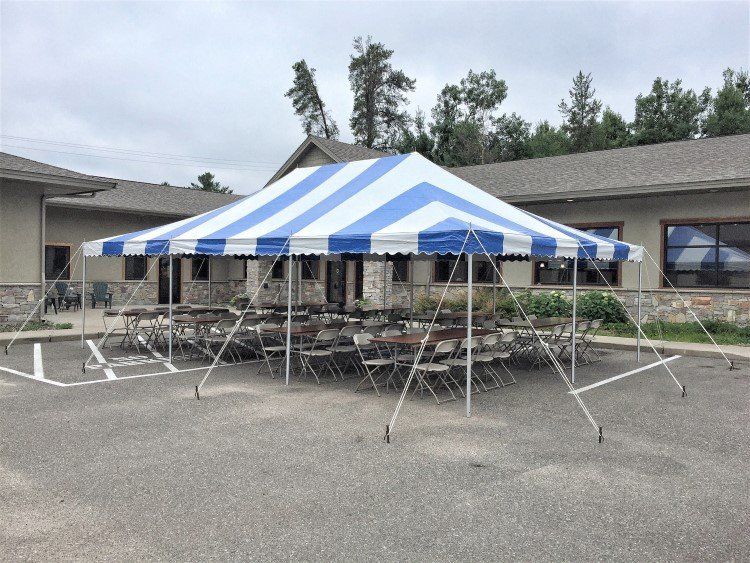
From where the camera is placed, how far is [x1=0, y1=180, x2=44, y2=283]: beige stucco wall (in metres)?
14.1

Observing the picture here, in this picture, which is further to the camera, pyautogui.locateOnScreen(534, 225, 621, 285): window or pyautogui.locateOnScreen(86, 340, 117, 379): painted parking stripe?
pyautogui.locateOnScreen(534, 225, 621, 285): window

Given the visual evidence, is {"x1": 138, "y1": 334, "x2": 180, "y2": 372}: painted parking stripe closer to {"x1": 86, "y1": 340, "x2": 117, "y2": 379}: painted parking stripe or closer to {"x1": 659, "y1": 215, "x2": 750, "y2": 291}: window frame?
{"x1": 86, "y1": 340, "x2": 117, "y2": 379}: painted parking stripe

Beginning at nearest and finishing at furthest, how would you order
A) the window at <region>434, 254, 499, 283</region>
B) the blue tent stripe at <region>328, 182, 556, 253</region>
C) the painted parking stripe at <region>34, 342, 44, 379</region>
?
the blue tent stripe at <region>328, 182, 556, 253</region>
the painted parking stripe at <region>34, 342, 44, 379</region>
the window at <region>434, 254, 499, 283</region>

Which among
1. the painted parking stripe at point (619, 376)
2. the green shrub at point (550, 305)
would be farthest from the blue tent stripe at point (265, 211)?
the green shrub at point (550, 305)

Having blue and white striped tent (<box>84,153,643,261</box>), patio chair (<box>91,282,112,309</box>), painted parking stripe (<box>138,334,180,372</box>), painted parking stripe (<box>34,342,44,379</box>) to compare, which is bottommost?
painted parking stripe (<box>138,334,180,372</box>)

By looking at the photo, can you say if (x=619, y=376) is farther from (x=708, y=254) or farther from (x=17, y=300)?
(x=17, y=300)

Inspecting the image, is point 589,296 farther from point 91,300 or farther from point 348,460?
point 91,300

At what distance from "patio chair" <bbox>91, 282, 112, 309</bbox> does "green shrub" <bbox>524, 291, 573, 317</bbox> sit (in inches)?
504

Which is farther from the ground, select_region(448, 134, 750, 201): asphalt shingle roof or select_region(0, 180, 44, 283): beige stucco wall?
select_region(448, 134, 750, 201): asphalt shingle roof

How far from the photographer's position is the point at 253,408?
6848 millimetres

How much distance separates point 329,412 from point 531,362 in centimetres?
478

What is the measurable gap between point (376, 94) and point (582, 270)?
29768mm

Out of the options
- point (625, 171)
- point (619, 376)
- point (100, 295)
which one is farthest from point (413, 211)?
point (100, 295)

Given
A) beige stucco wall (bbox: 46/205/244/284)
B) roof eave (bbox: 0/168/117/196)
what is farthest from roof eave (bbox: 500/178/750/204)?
beige stucco wall (bbox: 46/205/244/284)
